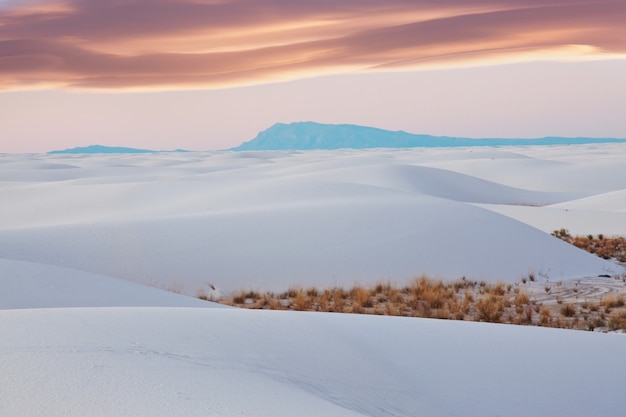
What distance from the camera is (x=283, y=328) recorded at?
597cm

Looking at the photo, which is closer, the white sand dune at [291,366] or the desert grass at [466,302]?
the white sand dune at [291,366]

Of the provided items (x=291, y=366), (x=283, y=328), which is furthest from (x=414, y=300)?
(x=291, y=366)

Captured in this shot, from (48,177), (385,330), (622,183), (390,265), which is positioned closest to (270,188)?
(390,265)

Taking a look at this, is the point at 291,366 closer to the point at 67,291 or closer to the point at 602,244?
the point at 67,291

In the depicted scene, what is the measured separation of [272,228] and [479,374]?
10.6 metres

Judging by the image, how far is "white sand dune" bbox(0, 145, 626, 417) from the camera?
404 cm

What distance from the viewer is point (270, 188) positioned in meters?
26.5

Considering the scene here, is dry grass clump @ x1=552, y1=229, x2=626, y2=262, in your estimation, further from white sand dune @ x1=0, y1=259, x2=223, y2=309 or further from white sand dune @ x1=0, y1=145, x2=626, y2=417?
white sand dune @ x1=0, y1=259, x2=223, y2=309

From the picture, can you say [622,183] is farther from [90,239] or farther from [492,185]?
[90,239]

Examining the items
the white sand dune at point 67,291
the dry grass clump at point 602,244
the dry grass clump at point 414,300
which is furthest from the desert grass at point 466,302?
the dry grass clump at point 602,244

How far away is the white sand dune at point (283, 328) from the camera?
13.3 ft

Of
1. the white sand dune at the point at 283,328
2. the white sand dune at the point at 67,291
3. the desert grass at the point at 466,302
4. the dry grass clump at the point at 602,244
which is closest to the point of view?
the white sand dune at the point at 283,328

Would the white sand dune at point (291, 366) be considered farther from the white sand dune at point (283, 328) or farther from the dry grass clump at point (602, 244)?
the dry grass clump at point (602, 244)

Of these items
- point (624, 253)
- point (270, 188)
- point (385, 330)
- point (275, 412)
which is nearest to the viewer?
point (275, 412)
